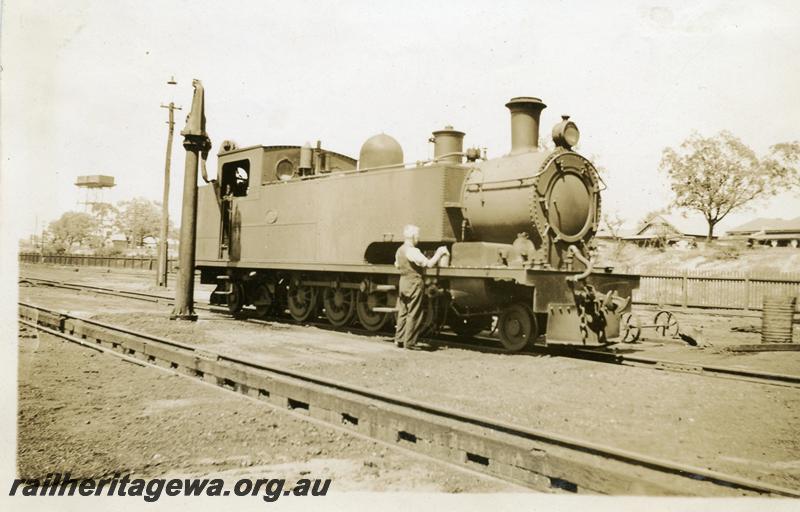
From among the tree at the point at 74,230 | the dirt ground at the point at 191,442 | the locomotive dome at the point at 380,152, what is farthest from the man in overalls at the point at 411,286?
the tree at the point at 74,230

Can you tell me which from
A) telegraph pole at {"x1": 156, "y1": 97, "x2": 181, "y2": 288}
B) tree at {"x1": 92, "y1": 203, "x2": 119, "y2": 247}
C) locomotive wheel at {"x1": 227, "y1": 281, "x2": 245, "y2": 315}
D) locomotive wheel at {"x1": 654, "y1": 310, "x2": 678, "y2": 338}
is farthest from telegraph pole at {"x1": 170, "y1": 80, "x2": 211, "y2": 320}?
tree at {"x1": 92, "y1": 203, "x2": 119, "y2": 247}

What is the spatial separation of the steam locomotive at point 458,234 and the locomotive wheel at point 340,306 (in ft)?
0.09

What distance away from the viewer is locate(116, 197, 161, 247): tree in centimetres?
7856

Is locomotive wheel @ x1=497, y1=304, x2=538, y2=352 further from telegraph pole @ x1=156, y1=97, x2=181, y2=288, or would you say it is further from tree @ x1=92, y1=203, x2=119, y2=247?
tree @ x1=92, y1=203, x2=119, y2=247

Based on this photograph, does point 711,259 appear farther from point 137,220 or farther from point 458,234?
point 137,220

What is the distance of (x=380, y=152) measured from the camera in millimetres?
10461

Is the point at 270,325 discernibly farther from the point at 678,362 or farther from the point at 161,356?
the point at 678,362

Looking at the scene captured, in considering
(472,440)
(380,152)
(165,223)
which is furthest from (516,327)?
(165,223)

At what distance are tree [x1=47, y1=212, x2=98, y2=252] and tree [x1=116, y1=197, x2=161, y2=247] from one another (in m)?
11.7

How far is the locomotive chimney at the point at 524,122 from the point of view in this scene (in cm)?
873

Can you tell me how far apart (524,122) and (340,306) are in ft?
14.9

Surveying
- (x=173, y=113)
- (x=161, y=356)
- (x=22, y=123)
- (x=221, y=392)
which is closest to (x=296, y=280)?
(x=161, y=356)

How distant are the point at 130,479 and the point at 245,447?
80 centimetres

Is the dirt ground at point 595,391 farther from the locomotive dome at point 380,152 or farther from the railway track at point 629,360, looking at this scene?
the locomotive dome at point 380,152
